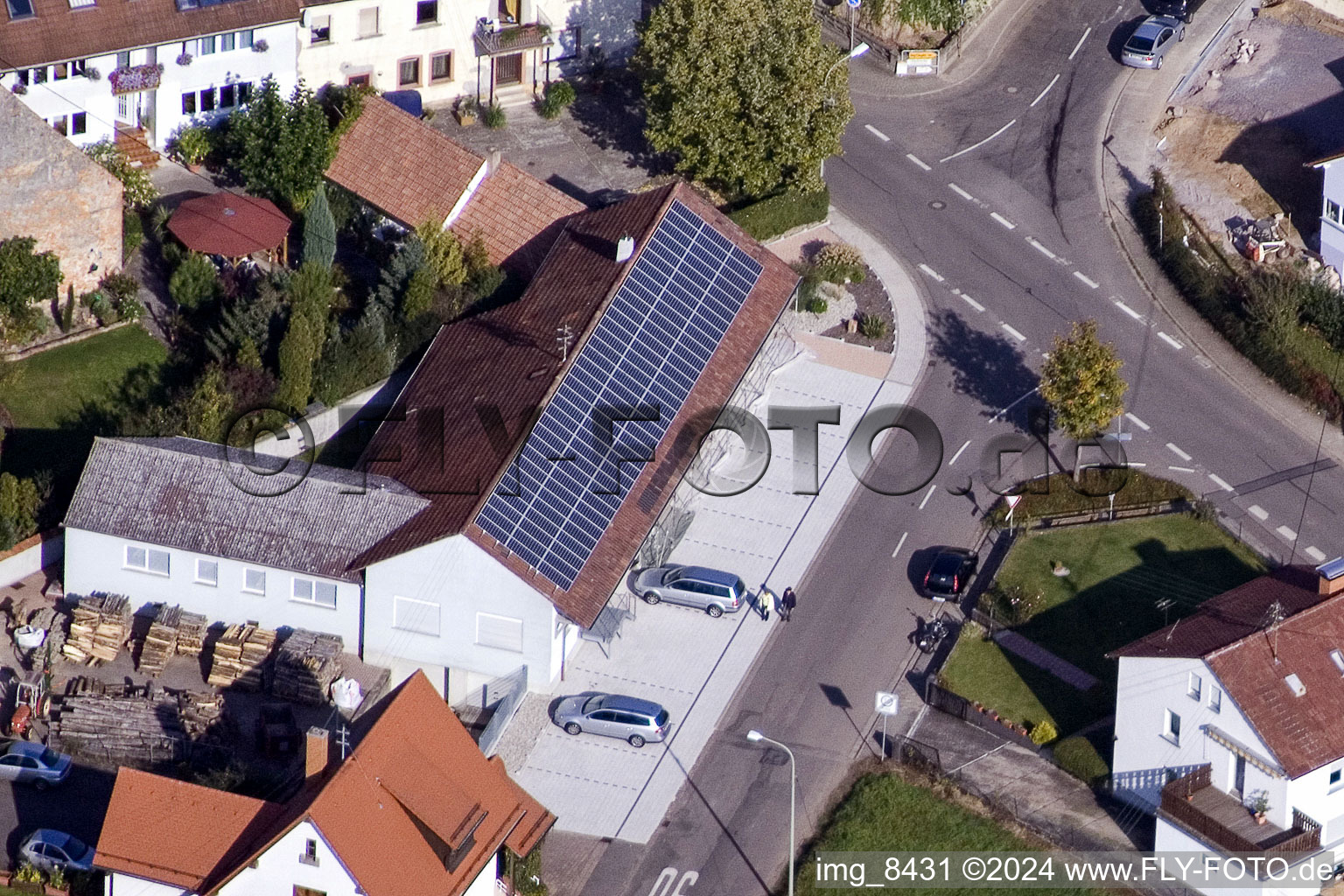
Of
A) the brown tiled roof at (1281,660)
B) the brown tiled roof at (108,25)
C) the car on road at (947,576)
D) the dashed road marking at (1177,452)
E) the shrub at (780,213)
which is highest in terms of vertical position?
the brown tiled roof at (108,25)

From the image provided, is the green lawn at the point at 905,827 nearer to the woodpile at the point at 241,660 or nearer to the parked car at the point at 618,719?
the parked car at the point at 618,719

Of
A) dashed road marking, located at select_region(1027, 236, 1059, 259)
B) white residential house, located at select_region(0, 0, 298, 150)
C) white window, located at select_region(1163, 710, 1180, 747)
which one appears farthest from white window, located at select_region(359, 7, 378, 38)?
white window, located at select_region(1163, 710, 1180, 747)

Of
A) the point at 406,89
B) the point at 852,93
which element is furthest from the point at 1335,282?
the point at 406,89

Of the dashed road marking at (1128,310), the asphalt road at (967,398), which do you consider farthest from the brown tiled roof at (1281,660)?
the dashed road marking at (1128,310)

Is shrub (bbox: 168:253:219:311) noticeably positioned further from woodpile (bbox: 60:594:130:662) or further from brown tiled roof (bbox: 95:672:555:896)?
brown tiled roof (bbox: 95:672:555:896)

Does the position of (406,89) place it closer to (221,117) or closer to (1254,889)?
(221,117)
